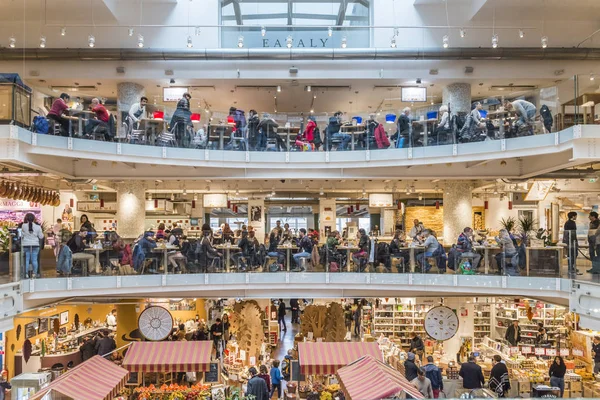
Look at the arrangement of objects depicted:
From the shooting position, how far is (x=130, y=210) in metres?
15.5

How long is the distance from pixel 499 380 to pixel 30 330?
12530 mm

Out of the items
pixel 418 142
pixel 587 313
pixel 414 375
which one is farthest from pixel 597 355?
pixel 418 142

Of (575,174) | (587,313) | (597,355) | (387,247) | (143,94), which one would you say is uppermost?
(143,94)

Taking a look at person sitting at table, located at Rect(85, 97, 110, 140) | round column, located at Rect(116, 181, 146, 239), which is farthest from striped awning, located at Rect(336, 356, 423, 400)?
round column, located at Rect(116, 181, 146, 239)

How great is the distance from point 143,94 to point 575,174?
42.3ft

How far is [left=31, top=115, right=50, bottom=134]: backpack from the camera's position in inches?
424

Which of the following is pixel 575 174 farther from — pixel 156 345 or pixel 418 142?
pixel 156 345

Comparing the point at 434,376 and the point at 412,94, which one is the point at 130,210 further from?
the point at 434,376

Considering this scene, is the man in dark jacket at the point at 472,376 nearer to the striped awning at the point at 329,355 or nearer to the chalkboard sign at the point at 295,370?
the striped awning at the point at 329,355

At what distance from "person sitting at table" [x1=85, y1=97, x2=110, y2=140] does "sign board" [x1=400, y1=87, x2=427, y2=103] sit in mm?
8826

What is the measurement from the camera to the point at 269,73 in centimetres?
1506

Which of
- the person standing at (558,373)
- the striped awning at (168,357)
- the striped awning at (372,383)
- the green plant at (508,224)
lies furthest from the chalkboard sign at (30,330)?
the green plant at (508,224)

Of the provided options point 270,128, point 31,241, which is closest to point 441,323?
point 270,128

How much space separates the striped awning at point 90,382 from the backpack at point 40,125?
16.5ft
